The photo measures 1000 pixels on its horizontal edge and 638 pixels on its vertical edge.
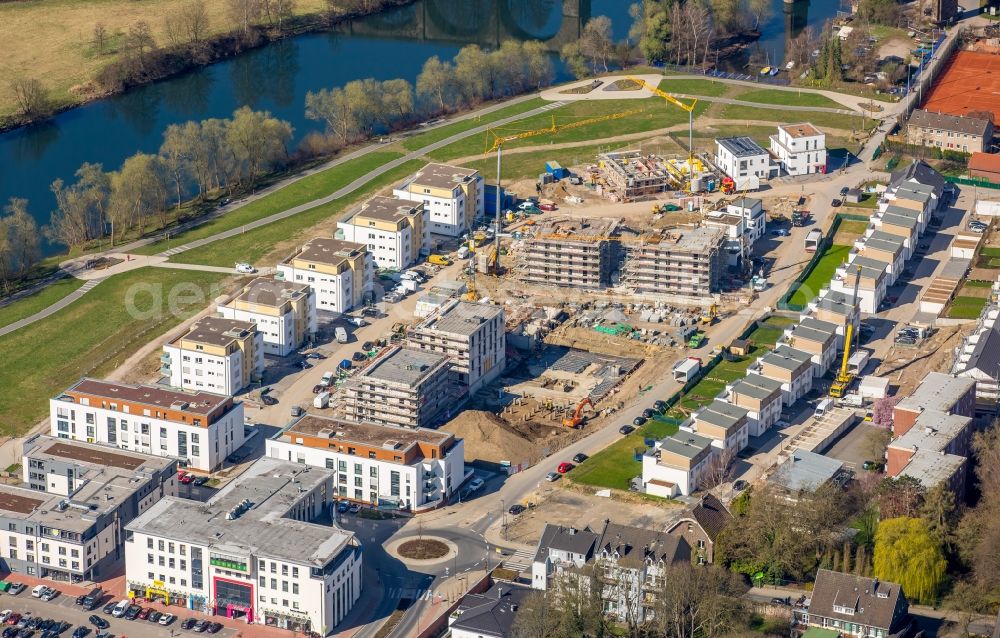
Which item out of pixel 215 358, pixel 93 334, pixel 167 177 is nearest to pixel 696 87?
pixel 167 177

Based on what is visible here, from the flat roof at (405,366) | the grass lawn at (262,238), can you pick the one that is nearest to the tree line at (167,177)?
the grass lawn at (262,238)

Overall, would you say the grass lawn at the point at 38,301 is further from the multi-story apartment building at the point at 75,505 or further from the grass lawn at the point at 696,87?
the grass lawn at the point at 696,87

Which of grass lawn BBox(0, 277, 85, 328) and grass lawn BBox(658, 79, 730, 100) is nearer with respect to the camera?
grass lawn BBox(0, 277, 85, 328)

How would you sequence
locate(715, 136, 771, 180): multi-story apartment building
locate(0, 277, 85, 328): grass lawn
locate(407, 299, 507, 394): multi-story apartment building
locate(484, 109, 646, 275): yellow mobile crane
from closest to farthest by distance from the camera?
locate(407, 299, 507, 394): multi-story apartment building → locate(0, 277, 85, 328): grass lawn → locate(715, 136, 771, 180): multi-story apartment building → locate(484, 109, 646, 275): yellow mobile crane

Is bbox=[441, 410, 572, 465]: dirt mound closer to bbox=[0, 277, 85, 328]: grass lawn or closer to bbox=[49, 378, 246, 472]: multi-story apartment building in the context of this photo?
bbox=[49, 378, 246, 472]: multi-story apartment building

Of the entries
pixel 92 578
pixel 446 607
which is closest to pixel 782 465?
pixel 446 607

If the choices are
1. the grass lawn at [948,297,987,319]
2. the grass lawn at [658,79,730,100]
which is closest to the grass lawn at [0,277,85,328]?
the grass lawn at [948,297,987,319]

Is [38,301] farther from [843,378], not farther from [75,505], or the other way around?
[843,378]
